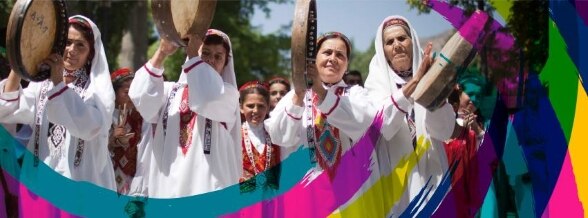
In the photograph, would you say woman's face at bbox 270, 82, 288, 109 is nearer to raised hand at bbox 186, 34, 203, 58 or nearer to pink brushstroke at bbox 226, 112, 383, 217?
pink brushstroke at bbox 226, 112, 383, 217

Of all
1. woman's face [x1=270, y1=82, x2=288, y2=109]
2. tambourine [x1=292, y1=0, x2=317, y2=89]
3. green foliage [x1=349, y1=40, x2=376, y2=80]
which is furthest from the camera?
woman's face [x1=270, y1=82, x2=288, y2=109]

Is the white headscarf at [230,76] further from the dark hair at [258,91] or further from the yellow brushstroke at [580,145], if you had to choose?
the yellow brushstroke at [580,145]

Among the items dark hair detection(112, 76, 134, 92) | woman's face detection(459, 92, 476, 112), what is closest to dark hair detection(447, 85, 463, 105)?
woman's face detection(459, 92, 476, 112)

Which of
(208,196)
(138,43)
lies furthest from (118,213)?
(138,43)

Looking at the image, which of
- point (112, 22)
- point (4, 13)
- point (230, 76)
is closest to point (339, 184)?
point (230, 76)

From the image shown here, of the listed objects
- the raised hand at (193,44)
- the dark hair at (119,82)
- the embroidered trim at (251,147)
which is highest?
the raised hand at (193,44)

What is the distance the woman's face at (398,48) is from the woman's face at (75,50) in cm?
162

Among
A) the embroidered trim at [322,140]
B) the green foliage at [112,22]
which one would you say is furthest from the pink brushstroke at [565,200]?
the green foliage at [112,22]

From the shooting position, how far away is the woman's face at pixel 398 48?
538 cm

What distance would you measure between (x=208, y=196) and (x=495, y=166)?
1548 mm

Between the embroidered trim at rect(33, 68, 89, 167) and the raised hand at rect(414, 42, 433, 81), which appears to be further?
the embroidered trim at rect(33, 68, 89, 167)

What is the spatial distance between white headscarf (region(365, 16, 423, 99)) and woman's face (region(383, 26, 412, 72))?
0.09ft

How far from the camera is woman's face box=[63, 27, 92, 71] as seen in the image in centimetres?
529

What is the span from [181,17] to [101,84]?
551 millimetres
